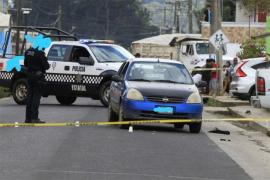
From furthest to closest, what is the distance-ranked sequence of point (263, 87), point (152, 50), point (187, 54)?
point (152, 50), point (187, 54), point (263, 87)

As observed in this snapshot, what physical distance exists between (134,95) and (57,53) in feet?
28.4

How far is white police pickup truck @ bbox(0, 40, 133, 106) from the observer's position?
22.7 meters

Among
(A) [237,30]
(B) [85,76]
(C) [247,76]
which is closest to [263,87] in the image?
(B) [85,76]

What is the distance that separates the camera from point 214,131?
16.4 metres

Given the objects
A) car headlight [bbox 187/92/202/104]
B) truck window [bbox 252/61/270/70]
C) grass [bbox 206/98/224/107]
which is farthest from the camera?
grass [bbox 206/98/224/107]

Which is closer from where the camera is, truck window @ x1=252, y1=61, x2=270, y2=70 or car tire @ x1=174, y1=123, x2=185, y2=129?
car tire @ x1=174, y1=123, x2=185, y2=129

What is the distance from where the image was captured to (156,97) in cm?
1531

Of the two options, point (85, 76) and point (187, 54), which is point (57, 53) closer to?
point (85, 76)

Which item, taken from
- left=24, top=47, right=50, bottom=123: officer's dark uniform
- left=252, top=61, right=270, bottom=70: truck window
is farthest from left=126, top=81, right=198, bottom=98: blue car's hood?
left=252, top=61, right=270, bottom=70: truck window

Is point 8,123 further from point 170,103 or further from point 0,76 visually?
point 0,76

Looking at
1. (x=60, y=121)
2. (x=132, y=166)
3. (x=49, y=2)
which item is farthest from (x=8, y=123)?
(x=49, y=2)

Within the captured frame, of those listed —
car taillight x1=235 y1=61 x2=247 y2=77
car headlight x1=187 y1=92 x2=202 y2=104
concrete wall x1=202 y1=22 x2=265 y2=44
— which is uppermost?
concrete wall x1=202 y1=22 x2=265 y2=44

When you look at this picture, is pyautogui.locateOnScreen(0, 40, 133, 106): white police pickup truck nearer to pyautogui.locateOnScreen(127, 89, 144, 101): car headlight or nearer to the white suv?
the white suv

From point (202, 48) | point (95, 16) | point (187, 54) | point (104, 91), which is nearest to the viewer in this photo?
point (104, 91)
